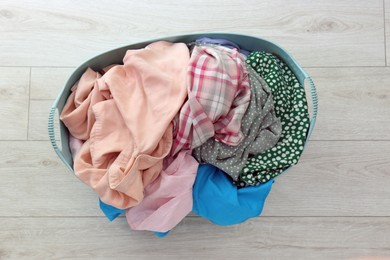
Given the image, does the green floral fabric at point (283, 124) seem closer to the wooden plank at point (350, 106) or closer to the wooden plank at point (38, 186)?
the wooden plank at point (350, 106)

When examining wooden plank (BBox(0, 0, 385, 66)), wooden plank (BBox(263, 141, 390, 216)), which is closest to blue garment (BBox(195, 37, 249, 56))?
wooden plank (BBox(0, 0, 385, 66))

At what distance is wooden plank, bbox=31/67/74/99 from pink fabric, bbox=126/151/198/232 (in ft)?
1.13

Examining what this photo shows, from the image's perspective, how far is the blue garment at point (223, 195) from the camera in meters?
0.81

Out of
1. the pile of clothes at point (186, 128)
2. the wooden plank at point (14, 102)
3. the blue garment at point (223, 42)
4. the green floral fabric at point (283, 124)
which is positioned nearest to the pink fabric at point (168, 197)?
the pile of clothes at point (186, 128)

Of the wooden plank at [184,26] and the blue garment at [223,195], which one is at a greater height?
the wooden plank at [184,26]

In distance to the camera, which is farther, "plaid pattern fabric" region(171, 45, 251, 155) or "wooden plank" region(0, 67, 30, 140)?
"wooden plank" region(0, 67, 30, 140)

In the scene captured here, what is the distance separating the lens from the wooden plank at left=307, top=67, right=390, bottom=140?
1006 mm

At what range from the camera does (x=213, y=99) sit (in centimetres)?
75

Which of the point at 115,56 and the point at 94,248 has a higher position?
the point at 115,56

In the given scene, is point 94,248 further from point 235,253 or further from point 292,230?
point 292,230

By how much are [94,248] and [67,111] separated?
344 mm

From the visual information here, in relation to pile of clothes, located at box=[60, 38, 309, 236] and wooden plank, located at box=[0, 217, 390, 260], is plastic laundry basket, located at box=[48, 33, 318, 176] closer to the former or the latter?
pile of clothes, located at box=[60, 38, 309, 236]

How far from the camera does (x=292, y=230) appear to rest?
39.1 inches

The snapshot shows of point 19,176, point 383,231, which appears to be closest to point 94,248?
point 19,176
